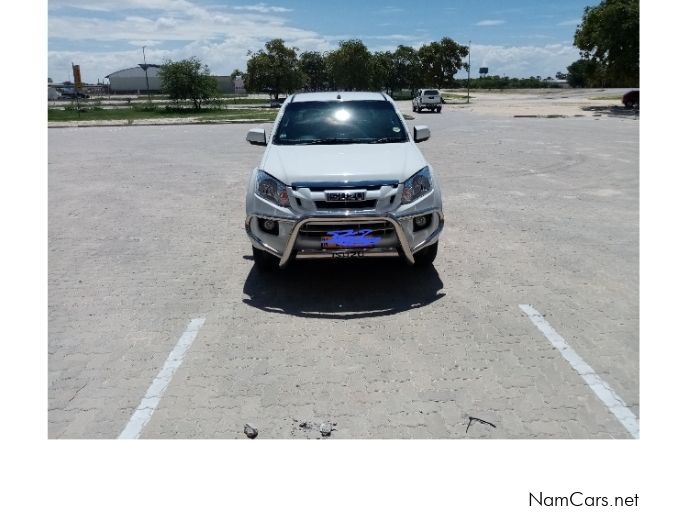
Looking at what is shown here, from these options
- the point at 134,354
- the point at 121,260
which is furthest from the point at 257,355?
the point at 121,260

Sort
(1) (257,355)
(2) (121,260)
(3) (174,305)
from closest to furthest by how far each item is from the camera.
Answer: (1) (257,355) → (3) (174,305) → (2) (121,260)

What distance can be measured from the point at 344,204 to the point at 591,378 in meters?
2.34

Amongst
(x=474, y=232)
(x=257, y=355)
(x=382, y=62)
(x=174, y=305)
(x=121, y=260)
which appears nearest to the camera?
(x=257, y=355)

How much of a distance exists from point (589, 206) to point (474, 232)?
8.30 ft

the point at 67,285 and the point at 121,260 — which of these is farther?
the point at 121,260

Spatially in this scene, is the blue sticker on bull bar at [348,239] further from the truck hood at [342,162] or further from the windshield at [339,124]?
the windshield at [339,124]

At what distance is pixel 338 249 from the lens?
4.92 meters

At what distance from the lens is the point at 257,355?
4164 mm

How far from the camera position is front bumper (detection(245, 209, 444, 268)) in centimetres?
483

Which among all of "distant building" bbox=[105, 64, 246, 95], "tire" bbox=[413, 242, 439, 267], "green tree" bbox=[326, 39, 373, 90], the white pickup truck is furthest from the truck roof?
"distant building" bbox=[105, 64, 246, 95]

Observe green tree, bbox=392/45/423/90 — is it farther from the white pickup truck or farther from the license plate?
the license plate

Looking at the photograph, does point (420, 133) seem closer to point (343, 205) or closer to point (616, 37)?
point (343, 205)
